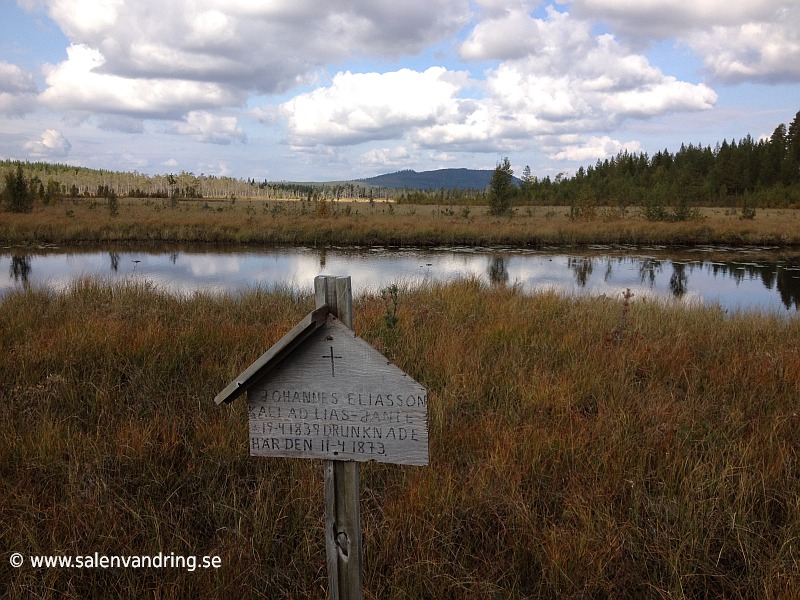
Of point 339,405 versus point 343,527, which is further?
point 343,527

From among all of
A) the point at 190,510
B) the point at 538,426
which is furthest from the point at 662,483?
the point at 190,510

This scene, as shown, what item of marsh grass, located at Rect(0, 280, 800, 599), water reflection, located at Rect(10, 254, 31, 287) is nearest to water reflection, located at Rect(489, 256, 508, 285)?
marsh grass, located at Rect(0, 280, 800, 599)

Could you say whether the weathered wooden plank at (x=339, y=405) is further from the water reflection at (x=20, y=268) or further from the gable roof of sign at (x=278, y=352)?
the water reflection at (x=20, y=268)

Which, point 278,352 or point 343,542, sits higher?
point 278,352

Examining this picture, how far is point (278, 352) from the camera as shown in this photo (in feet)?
5.18

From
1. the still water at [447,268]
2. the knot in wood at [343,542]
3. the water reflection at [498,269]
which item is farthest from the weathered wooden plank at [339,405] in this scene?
the water reflection at [498,269]

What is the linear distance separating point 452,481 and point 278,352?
1.78 m

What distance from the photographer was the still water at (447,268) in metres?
15.5

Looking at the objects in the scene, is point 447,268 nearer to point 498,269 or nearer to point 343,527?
point 498,269

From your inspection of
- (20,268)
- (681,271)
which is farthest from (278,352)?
(681,271)

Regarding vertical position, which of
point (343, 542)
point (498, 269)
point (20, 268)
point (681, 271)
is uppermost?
point (20, 268)

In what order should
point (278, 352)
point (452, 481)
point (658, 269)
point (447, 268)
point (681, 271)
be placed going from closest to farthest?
point (278, 352) < point (452, 481) < point (447, 268) < point (681, 271) < point (658, 269)

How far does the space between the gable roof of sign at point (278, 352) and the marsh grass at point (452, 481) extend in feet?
4.02

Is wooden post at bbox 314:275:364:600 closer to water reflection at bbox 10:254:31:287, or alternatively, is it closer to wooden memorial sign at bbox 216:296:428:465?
wooden memorial sign at bbox 216:296:428:465
